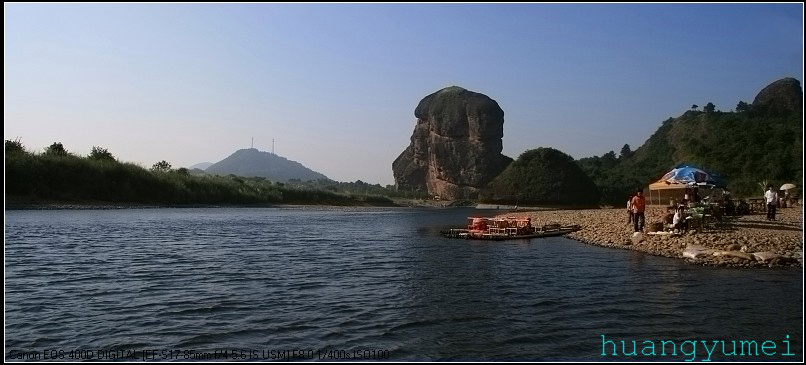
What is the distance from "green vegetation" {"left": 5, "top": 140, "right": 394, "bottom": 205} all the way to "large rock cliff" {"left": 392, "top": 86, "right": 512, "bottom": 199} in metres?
77.2

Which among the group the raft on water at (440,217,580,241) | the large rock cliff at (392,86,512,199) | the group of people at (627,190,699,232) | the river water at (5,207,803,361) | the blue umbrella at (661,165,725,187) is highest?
the large rock cliff at (392,86,512,199)

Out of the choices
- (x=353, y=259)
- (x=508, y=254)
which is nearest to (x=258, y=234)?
(x=353, y=259)

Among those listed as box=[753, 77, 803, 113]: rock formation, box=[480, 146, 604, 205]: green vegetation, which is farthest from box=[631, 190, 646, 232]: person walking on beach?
box=[753, 77, 803, 113]: rock formation

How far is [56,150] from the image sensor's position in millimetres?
79938

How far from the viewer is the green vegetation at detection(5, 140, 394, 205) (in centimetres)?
6669

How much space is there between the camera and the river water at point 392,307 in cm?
920

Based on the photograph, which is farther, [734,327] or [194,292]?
[194,292]

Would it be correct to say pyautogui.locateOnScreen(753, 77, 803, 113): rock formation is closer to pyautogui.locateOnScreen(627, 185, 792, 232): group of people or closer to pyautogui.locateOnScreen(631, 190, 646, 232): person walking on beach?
pyautogui.locateOnScreen(627, 185, 792, 232): group of people

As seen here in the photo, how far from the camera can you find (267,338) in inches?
381

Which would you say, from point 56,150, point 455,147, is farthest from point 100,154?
point 455,147

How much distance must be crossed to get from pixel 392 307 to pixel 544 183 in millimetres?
92740

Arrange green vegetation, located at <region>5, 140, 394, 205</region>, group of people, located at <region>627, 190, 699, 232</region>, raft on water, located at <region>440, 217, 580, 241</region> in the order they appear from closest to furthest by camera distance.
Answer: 1. group of people, located at <region>627, 190, 699, 232</region>
2. raft on water, located at <region>440, 217, 580, 241</region>
3. green vegetation, located at <region>5, 140, 394, 205</region>

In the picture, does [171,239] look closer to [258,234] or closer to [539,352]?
[258,234]

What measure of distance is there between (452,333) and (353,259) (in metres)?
10.8
